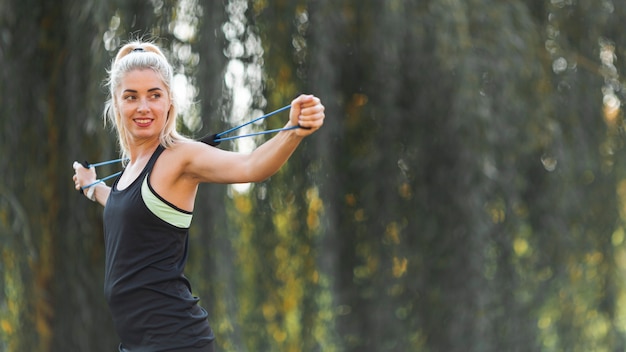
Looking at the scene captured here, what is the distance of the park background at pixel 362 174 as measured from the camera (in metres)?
3.80

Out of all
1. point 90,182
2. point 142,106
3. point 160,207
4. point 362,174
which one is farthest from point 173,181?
point 362,174

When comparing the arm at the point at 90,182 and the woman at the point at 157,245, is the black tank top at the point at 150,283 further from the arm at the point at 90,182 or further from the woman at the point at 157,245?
the arm at the point at 90,182

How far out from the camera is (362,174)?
4445 mm

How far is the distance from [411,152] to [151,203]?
7.54ft

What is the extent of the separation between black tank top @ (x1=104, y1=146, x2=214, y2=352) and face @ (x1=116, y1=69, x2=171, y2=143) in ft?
0.39

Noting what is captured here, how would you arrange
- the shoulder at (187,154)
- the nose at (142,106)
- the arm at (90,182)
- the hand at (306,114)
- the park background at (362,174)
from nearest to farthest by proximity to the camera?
the hand at (306,114) → the shoulder at (187,154) → the nose at (142,106) → the arm at (90,182) → the park background at (362,174)

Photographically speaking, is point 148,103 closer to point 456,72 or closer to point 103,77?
point 103,77

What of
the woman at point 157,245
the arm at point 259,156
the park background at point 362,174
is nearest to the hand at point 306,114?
the arm at point 259,156

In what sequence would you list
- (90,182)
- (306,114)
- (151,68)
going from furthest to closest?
(90,182)
(151,68)
(306,114)

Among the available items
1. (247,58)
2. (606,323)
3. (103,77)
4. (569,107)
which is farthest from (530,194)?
(103,77)

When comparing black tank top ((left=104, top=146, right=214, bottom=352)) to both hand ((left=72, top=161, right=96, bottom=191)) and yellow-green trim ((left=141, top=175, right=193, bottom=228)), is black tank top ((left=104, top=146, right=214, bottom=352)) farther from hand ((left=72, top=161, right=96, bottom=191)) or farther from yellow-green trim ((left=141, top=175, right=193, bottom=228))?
hand ((left=72, top=161, right=96, bottom=191))

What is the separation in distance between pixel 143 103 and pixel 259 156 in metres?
0.38

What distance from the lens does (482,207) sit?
160 inches

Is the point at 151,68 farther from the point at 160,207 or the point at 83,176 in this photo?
the point at 83,176
